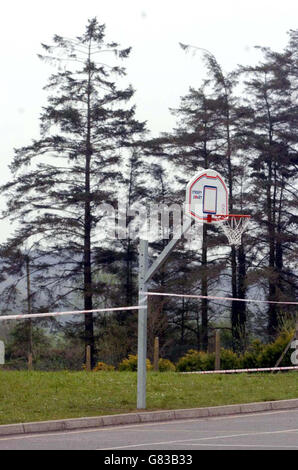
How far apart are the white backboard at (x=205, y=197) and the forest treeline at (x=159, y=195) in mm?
32670

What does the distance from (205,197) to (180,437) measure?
565 cm

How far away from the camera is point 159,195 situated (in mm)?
53500

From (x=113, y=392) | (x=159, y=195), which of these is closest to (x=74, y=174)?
(x=159, y=195)

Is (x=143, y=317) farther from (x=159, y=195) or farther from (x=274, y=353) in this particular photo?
(x=159, y=195)

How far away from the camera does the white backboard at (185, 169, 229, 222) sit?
Result: 16.5 meters

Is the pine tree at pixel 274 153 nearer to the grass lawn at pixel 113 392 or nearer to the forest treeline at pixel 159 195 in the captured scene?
the forest treeline at pixel 159 195

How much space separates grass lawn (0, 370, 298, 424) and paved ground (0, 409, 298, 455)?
4.01 ft

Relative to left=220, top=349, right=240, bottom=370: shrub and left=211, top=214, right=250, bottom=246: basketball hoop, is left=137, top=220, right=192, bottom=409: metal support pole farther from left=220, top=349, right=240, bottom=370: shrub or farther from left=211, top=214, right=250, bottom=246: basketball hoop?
left=220, top=349, right=240, bottom=370: shrub

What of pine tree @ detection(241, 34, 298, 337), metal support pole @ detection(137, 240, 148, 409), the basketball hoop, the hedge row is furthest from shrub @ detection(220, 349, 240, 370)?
pine tree @ detection(241, 34, 298, 337)

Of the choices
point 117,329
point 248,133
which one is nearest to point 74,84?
point 248,133

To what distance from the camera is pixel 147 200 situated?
55094 millimetres
